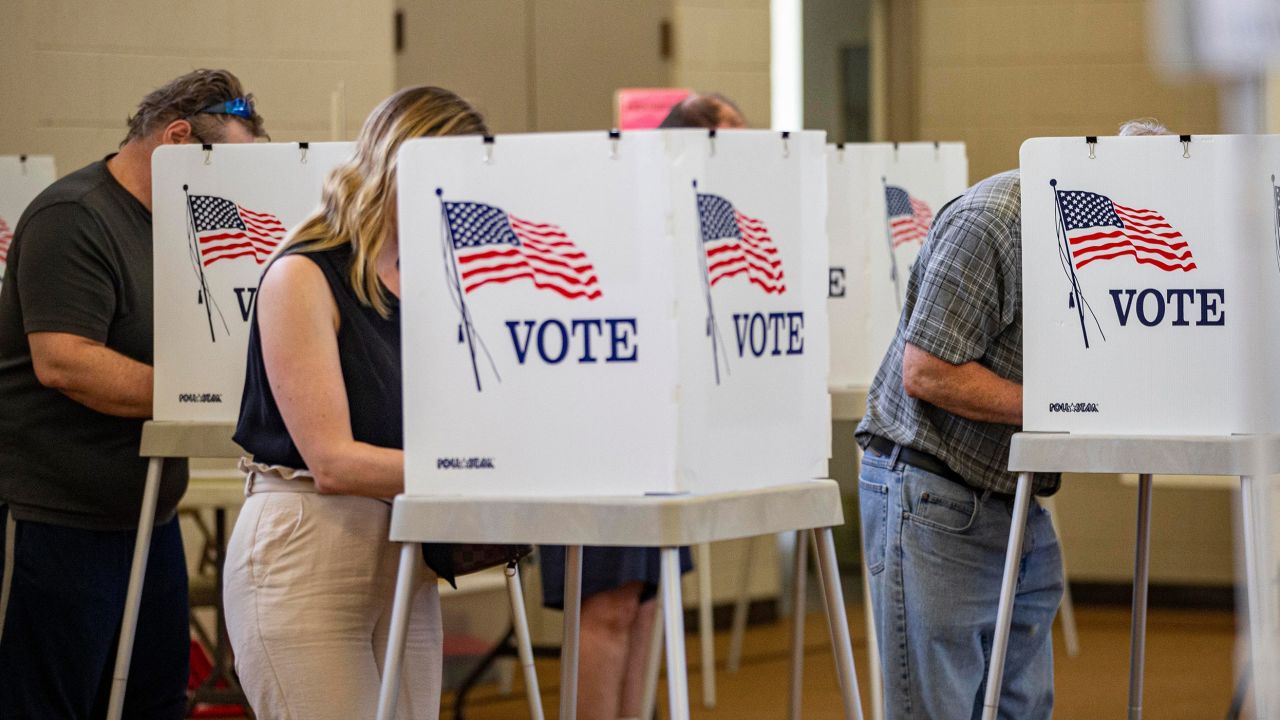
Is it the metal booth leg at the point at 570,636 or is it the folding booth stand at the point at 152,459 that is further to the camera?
the folding booth stand at the point at 152,459

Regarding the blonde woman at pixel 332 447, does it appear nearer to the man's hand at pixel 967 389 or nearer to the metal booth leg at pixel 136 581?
the metal booth leg at pixel 136 581

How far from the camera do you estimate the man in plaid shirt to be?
2.20 meters

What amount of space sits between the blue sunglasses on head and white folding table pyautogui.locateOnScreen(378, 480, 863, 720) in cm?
112

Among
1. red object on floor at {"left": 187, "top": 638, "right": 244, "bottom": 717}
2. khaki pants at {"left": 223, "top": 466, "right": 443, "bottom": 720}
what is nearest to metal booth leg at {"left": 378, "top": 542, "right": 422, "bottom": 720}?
khaki pants at {"left": 223, "top": 466, "right": 443, "bottom": 720}

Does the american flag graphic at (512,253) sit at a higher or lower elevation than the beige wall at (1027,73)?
lower

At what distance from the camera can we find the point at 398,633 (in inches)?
65.1

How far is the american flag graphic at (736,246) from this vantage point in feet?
5.31

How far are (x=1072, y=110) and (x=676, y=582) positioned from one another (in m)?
4.26

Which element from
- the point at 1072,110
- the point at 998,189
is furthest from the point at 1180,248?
the point at 1072,110

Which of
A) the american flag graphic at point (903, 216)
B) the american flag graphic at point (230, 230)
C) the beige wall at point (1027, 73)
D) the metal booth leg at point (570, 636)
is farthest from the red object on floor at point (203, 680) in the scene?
the beige wall at point (1027, 73)

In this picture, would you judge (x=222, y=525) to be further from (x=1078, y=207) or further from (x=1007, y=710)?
(x=1078, y=207)

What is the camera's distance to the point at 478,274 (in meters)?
1.64

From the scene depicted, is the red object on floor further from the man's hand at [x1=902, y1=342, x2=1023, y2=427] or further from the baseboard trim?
the baseboard trim

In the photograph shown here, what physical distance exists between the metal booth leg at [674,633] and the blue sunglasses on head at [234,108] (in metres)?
1.33
